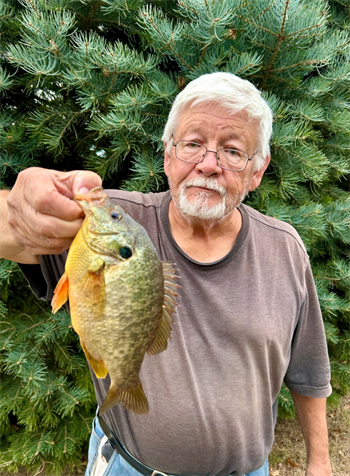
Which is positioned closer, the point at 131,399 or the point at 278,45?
the point at 131,399

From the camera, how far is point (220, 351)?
5.79 ft

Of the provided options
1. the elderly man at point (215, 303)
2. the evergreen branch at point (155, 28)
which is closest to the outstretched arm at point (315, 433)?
the elderly man at point (215, 303)

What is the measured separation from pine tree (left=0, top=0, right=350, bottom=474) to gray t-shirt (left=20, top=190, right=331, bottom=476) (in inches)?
21.9

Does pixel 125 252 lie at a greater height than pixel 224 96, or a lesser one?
lesser

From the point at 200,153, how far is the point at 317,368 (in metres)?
1.52

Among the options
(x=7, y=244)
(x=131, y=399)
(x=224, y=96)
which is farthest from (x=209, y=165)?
(x=131, y=399)

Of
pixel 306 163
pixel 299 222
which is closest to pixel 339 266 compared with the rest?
pixel 299 222

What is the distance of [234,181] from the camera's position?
6.28 feet

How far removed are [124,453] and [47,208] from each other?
1541mm

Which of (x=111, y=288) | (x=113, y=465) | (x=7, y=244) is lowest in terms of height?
(x=113, y=465)

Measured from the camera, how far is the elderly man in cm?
169

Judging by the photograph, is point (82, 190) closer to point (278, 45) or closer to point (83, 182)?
point (83, 182)

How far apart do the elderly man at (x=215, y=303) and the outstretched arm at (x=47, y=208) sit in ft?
1.30

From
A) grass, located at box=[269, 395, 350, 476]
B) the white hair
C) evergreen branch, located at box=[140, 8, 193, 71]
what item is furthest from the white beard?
grass, located at box=[269, 395, 350, 476]
